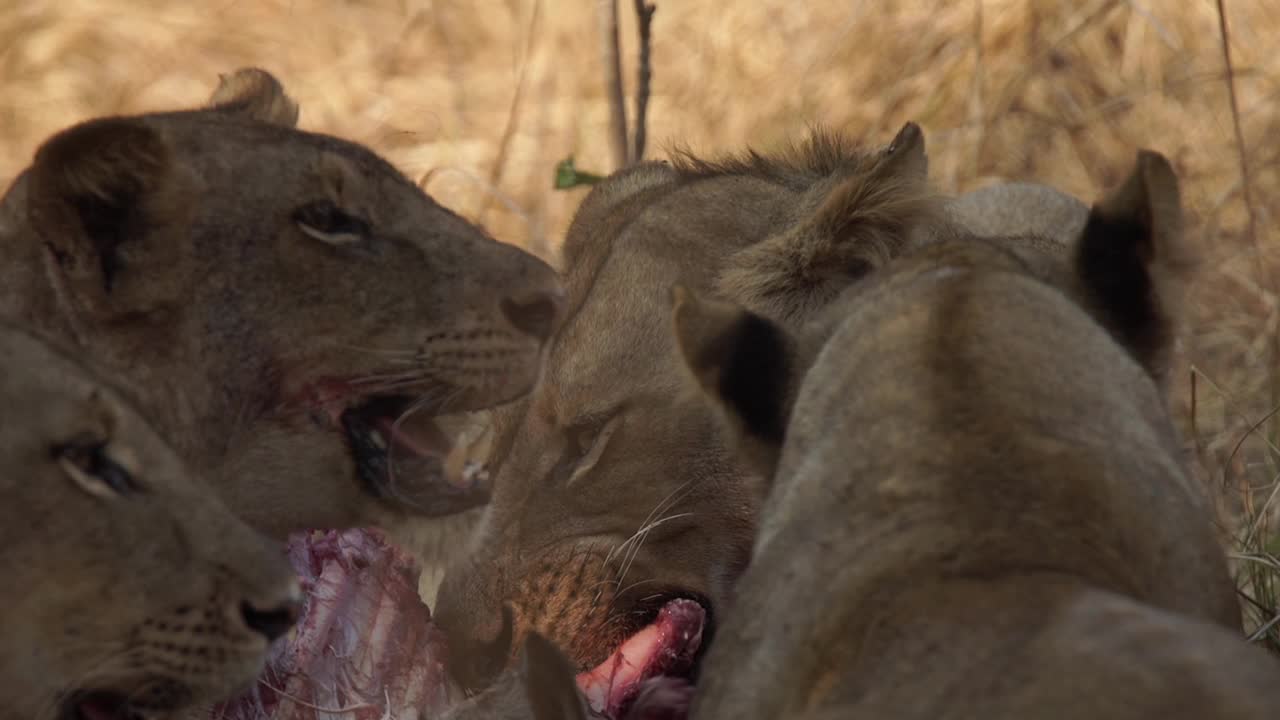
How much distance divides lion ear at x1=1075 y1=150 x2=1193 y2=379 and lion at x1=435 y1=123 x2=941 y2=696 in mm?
760

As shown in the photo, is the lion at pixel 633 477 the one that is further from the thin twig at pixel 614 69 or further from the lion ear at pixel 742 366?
the thin twig at pixel 614 69

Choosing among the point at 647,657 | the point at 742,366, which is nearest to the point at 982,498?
the point at 742,366

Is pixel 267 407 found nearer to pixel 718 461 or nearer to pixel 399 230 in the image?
pixel 399 230

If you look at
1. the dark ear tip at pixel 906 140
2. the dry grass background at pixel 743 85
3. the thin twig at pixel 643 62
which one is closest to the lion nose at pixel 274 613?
the dark ear tip at pixel 906 140

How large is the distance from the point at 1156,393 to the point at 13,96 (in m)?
6.73

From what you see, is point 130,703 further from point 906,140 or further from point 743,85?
point 743,85

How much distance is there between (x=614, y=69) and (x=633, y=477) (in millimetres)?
2083

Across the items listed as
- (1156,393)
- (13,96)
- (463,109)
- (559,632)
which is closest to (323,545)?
(559,632)

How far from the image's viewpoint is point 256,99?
362cm

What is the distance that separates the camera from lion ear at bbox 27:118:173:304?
9.14 feet

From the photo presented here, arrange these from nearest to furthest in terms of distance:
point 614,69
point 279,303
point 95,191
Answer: point 95,191
point 279,303
point 614,69

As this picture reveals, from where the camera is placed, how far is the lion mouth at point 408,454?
10.3 ft

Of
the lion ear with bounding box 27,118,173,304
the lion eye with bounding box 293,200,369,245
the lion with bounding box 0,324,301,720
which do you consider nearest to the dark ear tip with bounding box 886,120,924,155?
the lion eye with bounding box 293,200,369,245

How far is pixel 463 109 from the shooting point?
805 centimetres
